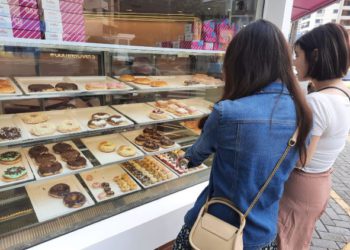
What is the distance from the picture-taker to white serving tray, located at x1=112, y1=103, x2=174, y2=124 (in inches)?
105

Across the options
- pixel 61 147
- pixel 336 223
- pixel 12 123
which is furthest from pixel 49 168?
pixel 336 223

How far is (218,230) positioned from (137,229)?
118cm

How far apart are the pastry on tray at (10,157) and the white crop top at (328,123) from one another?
7.63ft

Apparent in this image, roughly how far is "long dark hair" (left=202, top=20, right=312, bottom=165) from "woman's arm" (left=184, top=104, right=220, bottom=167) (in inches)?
6.9

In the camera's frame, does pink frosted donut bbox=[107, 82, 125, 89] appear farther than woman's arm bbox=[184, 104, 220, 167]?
Yes

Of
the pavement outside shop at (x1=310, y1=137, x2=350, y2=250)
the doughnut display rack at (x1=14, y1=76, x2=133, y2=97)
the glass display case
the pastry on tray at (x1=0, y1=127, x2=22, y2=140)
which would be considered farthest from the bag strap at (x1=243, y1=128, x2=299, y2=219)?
the pavement outside shop at (x1=310, y1=137, x2=350, y2=250)

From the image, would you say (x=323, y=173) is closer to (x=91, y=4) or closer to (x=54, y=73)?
(x=54, y=73)

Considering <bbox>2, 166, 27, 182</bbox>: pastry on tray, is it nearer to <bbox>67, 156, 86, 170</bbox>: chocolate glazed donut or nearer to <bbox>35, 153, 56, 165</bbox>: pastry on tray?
<bbox>35, 153, 56, 165</bbox>: pastry on tray

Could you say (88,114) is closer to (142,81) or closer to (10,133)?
(142,81)

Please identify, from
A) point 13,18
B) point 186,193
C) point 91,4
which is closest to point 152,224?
point 186,193

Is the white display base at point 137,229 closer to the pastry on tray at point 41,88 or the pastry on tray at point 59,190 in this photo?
the pastry on tray at point 59,190

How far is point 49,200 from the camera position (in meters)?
2.38

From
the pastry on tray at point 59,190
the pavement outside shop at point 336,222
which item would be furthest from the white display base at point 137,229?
the pavement outside shop at point 336,222

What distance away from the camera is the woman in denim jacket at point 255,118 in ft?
4.07
